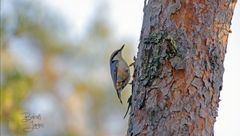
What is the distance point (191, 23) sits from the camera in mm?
3078

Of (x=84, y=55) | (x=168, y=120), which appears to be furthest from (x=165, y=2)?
(x=84, y=55)

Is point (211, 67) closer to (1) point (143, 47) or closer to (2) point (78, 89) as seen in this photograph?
(1) point (143, 47)

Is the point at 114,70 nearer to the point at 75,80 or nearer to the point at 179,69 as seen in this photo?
the point at 179,69

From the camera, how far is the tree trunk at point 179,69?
2949 millimetres

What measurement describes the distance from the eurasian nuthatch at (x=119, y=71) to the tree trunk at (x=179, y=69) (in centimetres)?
157

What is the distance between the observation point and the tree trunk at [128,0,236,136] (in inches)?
116

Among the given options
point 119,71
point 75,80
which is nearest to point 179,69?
point 119,71

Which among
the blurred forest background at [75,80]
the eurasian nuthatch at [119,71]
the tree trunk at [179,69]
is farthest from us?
the blurred forest background at [75,80]

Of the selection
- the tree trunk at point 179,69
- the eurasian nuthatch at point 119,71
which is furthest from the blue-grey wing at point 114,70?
the tree trunk at point 179,69

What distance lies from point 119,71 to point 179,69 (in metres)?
1.77

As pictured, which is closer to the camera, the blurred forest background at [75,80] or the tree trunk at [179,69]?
the tree trunk at [179,69]

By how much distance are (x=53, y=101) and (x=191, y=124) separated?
8994 millimetres

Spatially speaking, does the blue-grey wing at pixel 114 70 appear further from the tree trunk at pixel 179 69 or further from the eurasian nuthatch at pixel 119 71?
the tree trunk at pixel 179 69

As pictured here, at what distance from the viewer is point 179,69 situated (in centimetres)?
300
